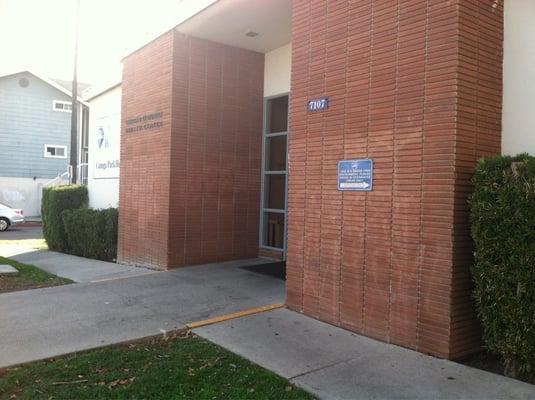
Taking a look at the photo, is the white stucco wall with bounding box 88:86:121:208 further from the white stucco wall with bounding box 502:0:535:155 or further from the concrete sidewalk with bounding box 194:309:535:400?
the white stucco wall with bounding box 502:0:535:155

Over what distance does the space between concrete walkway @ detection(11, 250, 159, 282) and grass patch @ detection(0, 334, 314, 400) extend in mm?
4333

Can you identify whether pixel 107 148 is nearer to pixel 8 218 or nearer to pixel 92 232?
pixel 92 232

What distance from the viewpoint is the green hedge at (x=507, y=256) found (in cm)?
421

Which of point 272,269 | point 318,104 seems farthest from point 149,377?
point 272,269

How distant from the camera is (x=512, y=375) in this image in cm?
459

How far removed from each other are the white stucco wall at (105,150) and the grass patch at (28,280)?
170 inches

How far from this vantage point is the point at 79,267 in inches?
442

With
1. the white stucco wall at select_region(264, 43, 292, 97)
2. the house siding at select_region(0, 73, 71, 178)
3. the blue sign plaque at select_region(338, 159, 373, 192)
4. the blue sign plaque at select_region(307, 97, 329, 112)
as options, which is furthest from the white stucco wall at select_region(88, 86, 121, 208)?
the house siding at select_region(0, 73, 71, 178)

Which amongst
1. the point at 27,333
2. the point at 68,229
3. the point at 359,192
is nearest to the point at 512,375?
the point at 359,192

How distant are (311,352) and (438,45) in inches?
130

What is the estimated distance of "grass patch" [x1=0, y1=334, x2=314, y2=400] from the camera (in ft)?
14.3

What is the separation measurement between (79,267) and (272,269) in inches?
175

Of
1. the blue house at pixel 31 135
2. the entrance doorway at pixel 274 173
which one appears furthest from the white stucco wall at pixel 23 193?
the entrance doorway at pixel 274 173

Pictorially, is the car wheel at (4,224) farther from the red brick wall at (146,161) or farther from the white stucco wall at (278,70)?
the white stucco wall at (278,70)
